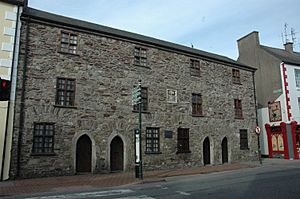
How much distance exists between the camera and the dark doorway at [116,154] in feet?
50.0

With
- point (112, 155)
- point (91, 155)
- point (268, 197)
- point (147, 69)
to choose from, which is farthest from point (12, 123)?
point (268, 197)

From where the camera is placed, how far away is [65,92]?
46.6 feet

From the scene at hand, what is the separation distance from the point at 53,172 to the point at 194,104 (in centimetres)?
1046

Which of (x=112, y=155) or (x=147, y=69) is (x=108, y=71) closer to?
(x=147, y=69)

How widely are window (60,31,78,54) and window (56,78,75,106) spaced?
1747mm

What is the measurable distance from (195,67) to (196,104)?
112 inches

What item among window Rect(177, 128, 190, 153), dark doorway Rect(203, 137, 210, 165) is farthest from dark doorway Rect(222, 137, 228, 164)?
window Rect(177, 128, 190, 153)

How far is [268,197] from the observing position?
7363 mm

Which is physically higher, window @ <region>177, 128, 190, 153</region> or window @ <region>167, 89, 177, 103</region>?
window @ <region>167, 89, 177, 103</region>

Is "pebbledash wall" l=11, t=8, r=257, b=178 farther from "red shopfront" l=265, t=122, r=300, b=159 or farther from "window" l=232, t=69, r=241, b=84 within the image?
"red shopfront" l=265, t=122, r=300, b=159

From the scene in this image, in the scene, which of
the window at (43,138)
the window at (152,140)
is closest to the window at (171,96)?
the window at (152,140)

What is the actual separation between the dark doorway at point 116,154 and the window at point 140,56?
5.10 meters

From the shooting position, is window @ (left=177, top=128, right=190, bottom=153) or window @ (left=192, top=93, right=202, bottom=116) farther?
window @ (left=192, top=93, right=202, bottom=116)

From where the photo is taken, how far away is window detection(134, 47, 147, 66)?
1688cm
